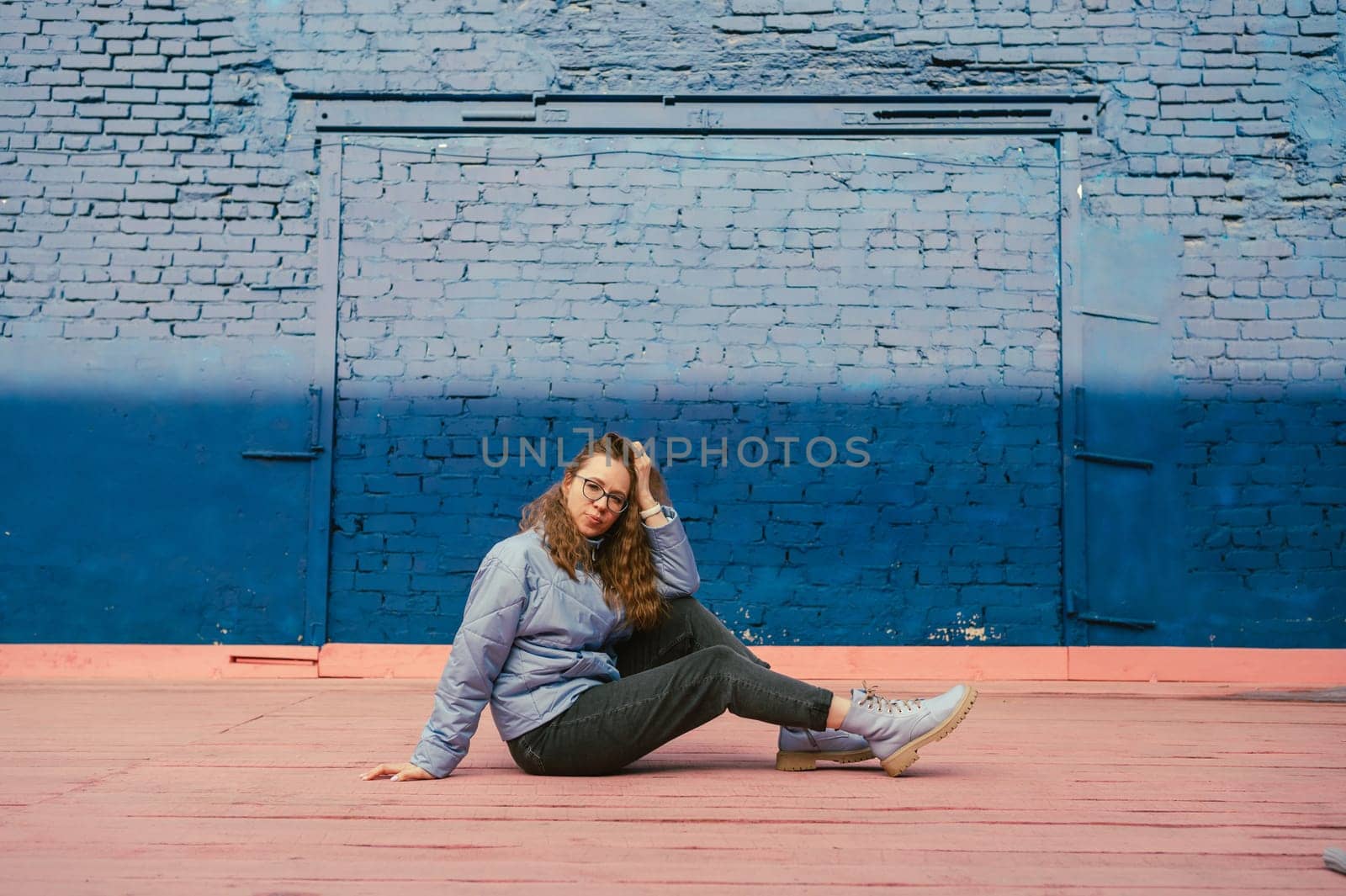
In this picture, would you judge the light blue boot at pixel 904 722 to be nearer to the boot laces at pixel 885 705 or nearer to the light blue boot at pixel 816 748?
the boot laces at pixel 885 705

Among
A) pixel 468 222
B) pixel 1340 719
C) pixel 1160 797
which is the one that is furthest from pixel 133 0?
pixel 1340 719

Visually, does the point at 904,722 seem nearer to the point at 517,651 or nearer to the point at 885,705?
the point at 885,705

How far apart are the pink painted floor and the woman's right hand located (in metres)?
0.04

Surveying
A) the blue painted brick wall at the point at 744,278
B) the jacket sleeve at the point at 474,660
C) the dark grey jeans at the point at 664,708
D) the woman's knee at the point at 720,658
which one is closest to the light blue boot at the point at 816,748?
the dark grey jeans at the point at 664,708

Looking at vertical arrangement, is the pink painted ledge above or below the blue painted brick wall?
below

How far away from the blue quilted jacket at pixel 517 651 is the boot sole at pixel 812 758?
0.61 metres

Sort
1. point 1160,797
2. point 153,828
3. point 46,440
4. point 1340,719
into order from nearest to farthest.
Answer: point 153,828 < point 1160,797 < point 1340,719 < point 46,440

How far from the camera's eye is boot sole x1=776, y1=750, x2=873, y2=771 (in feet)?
9.69

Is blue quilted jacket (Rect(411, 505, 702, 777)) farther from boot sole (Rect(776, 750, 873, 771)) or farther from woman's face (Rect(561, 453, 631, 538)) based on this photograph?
boot sole (Rect(776, 750, 873, 771))

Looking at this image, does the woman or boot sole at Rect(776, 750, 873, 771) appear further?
boot sole at Rect(776, 750, 873, 771)

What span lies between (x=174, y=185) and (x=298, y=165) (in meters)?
0.70

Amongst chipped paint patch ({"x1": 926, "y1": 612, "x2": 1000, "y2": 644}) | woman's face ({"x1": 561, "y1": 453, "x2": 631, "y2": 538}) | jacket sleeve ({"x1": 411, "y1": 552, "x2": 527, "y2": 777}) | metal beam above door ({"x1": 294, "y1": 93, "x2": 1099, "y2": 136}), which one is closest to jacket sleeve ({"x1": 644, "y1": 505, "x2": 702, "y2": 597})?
woman's face ({"x1": 561, "y1": 453, "x2": 631, "y2": 538})

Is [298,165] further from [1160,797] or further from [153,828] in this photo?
[1160,797]

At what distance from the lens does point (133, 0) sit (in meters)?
5.73
